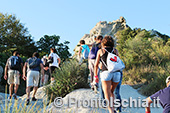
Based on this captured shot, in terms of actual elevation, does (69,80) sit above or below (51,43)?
below

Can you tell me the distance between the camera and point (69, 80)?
7.25 m

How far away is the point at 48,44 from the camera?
86.3 ft

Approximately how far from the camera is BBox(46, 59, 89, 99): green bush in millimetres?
7266

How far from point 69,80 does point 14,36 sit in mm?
22733

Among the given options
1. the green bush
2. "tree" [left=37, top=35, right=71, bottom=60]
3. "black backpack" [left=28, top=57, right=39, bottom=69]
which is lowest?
the green bush

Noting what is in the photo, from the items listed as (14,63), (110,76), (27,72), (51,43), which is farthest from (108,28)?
(110,76)

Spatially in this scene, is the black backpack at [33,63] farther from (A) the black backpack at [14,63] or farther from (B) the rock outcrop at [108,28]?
(B) the rock outcrop at [108,28]

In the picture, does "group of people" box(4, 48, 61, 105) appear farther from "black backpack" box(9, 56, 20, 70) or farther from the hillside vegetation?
the hillside vegetation

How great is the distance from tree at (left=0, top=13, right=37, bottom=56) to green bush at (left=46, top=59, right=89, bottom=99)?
18.7m

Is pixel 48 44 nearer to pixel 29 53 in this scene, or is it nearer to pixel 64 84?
pixel 29 53

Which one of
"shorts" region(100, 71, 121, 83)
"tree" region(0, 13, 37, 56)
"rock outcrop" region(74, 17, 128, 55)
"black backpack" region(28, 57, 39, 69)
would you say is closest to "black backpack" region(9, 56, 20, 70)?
"black backpack" region(28, 57, 39, 69)

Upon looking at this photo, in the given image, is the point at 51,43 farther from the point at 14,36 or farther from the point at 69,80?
the point at 69,80

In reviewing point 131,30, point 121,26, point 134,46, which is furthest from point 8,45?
point 134,46

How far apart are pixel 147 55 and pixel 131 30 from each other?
593cm
